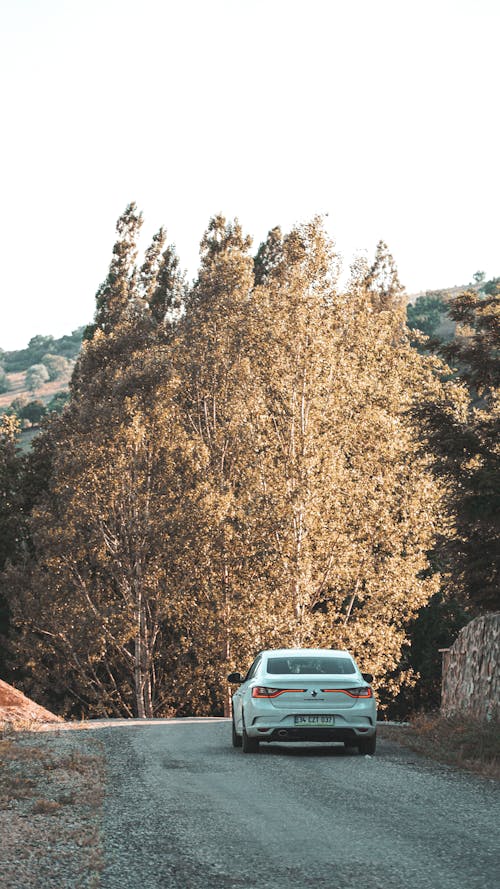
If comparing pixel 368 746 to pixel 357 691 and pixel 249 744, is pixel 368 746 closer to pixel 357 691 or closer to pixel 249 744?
pixel 357 691

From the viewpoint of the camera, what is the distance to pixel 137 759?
15.4 m

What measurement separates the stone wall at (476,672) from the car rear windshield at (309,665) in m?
2.71

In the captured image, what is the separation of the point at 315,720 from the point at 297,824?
6.64 metres

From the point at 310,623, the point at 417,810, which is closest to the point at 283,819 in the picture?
the point at 417,810

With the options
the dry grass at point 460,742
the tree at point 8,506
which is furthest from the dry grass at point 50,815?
the tree at point 8,506

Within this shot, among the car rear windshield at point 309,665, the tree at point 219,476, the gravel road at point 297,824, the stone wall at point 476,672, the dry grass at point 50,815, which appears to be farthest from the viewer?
the tree at point 219,476

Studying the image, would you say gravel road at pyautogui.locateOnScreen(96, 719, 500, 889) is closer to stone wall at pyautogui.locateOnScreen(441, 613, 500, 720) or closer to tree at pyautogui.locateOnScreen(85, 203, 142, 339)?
stone wall at pyautogui.locateOnScreen(441, 613, 500, 720)

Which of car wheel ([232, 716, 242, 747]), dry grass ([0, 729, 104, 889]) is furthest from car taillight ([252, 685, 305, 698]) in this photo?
dry grass ([0, 729, 104, 889])

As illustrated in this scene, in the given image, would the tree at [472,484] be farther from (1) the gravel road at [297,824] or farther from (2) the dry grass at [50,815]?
(2) the dry grass at [50,815]

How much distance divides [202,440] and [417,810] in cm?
2980

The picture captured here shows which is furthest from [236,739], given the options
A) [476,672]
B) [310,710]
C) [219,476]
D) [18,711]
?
[219,476]

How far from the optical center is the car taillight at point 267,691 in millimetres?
15938

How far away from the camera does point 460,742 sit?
52.9ft

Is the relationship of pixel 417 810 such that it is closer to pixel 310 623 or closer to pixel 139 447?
pixel 310 623
